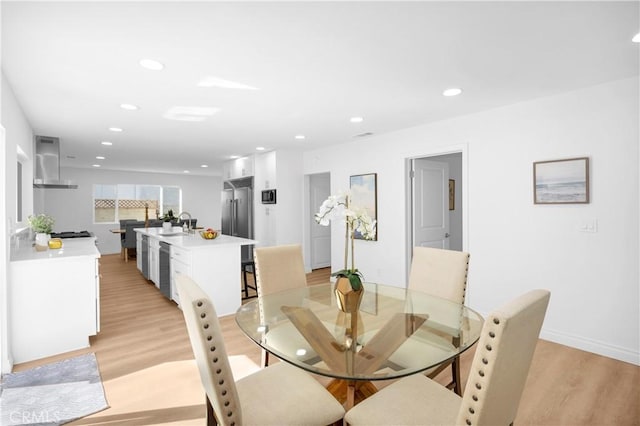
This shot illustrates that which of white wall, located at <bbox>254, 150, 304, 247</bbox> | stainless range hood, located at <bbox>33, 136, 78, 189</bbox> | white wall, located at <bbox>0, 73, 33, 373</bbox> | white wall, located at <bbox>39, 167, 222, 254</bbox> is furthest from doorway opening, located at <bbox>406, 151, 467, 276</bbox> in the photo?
white wall, located at <bbox>39, 167, 222, 254</bbox>

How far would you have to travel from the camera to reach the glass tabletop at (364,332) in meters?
1.44

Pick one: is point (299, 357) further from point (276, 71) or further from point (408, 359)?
point (276, 71)

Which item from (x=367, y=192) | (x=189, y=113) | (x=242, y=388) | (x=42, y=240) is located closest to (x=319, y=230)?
(x=367, y=192)

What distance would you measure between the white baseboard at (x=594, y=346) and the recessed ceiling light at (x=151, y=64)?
4034 mm

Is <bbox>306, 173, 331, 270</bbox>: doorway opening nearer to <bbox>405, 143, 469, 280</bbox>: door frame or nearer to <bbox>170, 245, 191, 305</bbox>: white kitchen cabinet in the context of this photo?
<bbox>405, 143, 469, 280</bbox>: door frame

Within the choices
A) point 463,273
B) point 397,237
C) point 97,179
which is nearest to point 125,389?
point 463,273

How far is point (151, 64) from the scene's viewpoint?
2357 mm

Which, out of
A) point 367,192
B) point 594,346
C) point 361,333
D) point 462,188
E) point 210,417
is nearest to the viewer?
point 210,417

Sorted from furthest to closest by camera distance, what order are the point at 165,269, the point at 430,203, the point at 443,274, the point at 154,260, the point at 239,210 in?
1. the point at 239,210
2. the point at 154,260
3. the point at 430,203
4. the point at 165,269
5. the point at 443,274

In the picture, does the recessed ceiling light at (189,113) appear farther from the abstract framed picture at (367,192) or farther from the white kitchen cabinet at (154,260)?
the abstract framed picture at (367,192)

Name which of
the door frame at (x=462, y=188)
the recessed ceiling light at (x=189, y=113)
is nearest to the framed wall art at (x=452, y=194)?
the door frame at (x=462, y=188)

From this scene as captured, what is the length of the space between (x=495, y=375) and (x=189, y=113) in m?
3.62

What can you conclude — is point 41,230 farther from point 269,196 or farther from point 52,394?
point 269,196

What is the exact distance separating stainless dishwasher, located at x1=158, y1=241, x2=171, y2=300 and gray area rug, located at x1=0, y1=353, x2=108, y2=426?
67.8 inches
